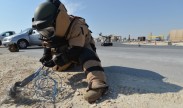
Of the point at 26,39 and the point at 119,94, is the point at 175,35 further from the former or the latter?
the point at 119,94

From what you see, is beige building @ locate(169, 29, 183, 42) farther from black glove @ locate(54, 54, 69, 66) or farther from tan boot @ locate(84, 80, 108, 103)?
tan boot @ locate(84, 80, 108, 103)

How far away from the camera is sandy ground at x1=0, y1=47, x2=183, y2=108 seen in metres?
4.27

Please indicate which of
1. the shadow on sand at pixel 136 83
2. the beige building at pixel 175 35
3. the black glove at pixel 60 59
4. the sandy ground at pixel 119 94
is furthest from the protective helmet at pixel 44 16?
Answer: the beige building at pixel 175 35

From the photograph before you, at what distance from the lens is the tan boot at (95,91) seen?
447cm

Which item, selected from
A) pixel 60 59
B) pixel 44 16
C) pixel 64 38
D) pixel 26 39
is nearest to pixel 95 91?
pixel 60 59

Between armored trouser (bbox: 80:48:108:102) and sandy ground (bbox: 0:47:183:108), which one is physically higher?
armored trouser (bbox: 80:48:108:102)

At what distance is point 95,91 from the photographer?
452 cm

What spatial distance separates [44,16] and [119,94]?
173 centimetres

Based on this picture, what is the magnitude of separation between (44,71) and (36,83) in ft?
0.88

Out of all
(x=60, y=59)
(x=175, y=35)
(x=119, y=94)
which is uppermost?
(x=60, y=59)

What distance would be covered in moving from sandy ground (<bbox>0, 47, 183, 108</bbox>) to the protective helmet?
46.2 inches

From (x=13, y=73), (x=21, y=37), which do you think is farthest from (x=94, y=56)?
(x=21, y=37)

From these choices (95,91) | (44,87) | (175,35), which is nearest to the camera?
(95,91)

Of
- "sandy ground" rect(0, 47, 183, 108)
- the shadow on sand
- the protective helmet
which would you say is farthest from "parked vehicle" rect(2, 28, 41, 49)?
the protective helmet
